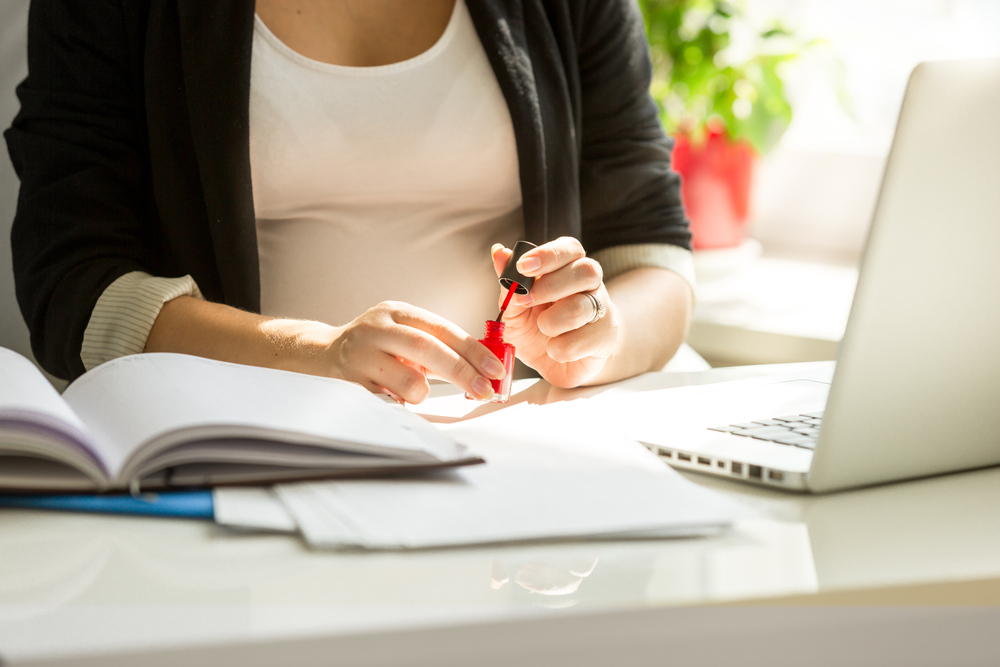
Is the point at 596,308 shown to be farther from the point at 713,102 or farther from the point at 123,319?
the point at 713,102

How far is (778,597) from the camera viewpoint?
1.18 feet

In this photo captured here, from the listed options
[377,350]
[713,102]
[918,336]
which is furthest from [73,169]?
[713,102]

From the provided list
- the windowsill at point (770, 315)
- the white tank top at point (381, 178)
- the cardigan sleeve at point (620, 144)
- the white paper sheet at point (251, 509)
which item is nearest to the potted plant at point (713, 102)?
the windowsill at point (770, 315)

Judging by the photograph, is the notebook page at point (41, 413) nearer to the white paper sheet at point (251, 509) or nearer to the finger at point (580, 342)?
the white paper sheet at point (251, 509)

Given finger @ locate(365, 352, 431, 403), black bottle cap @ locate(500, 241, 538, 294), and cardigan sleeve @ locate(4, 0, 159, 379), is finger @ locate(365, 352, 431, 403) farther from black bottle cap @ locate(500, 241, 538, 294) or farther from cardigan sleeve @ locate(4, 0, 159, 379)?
cardigan sleeve @ locate(4, 0, 159, 379)

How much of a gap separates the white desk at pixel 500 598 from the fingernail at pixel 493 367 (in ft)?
0.69

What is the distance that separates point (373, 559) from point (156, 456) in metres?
0.14

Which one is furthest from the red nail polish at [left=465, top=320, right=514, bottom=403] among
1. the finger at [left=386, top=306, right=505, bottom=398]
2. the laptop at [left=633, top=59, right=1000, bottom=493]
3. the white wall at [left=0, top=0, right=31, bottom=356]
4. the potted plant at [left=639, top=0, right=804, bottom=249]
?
the potted plant at [left=639, top=0, right=804, bottom=249]

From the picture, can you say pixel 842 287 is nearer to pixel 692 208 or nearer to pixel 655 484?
pixel 692 208

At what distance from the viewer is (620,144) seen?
3.56 feet

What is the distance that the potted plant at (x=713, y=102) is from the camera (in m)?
1.47

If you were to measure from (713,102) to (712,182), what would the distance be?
0.14 metres

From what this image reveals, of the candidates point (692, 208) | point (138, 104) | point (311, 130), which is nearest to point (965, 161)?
point (311, 130)

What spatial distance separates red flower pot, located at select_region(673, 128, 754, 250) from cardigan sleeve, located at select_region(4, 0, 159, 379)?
0.94 metres
